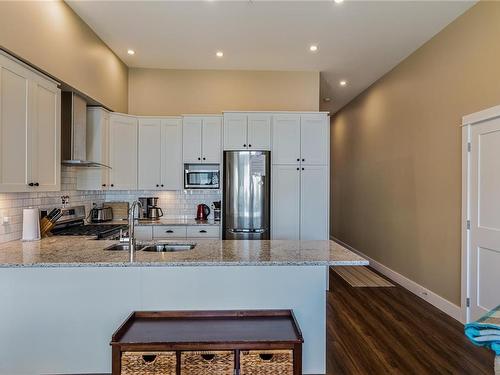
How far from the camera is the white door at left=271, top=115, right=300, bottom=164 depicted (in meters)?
4.37

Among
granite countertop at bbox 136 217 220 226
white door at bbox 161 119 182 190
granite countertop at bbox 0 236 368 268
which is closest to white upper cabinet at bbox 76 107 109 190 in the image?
granite countertop at bbox 136 217 220 226

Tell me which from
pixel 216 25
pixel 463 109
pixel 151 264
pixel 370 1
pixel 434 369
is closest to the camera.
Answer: pixel 151 264

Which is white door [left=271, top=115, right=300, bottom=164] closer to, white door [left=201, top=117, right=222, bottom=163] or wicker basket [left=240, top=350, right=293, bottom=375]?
white door [left=201, top=117, right=222, bottom=163]

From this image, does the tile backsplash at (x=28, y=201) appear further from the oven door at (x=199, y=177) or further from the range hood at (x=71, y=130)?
the oven door at (x=199, y=177)

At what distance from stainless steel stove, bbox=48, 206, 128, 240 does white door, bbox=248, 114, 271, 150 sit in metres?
2.02

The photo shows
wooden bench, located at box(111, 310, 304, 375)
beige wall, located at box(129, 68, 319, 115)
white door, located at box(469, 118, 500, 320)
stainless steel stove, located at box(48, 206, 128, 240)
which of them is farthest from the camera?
beige wall, located at box(129, 68, 319, 115)

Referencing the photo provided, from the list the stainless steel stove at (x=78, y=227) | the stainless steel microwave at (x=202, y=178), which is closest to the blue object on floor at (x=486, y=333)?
the stainless steel stove at (x=78, y=227)

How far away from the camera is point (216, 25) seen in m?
3.60

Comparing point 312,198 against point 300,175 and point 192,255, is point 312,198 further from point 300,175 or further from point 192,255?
point 192,255

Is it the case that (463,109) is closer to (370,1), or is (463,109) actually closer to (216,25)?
(370,1)

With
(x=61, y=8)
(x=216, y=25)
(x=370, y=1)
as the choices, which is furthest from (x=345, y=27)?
(x=61, y=8)

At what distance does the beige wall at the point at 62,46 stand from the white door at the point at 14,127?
0.18m

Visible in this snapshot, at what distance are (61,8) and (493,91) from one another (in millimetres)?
4206

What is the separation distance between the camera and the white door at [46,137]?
2.70 meters
